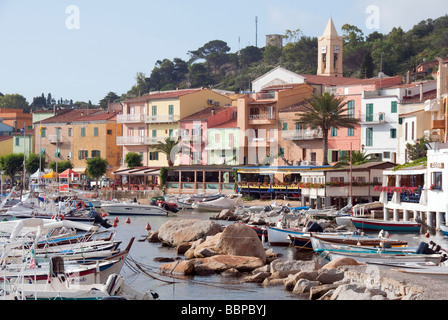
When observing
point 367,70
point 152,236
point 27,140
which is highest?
point 367,70

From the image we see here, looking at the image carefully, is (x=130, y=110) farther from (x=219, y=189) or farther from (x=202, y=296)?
A: (x=202, y=296)

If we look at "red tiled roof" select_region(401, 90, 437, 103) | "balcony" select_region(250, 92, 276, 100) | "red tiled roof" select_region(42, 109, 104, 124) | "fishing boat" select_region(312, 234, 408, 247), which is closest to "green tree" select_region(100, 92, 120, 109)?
"red tiled roof" select_region(42, 109, 104, 124)

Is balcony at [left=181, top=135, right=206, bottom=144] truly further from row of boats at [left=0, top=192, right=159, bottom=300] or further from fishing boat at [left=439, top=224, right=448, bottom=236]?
row of boats at [left=0, top=192, right=159, bottom=300]

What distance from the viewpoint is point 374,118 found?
64875 mm

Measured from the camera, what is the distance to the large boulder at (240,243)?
27.7 metres

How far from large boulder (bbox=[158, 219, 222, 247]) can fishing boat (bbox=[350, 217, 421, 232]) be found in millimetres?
11201

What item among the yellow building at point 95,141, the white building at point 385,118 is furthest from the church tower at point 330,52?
the yellow building at point 95,141

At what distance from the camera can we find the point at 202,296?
21516 millimetres

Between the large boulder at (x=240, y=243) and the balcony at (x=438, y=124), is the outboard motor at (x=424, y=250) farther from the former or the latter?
the balcony at (x=438, y=124)

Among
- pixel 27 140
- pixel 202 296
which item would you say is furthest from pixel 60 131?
pixel 202 296

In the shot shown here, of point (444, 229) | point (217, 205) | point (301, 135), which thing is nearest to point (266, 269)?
point (444, 229)

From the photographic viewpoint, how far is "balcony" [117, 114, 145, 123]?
8575 cm

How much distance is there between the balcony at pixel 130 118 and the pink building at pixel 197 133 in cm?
641

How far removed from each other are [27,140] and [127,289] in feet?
269
